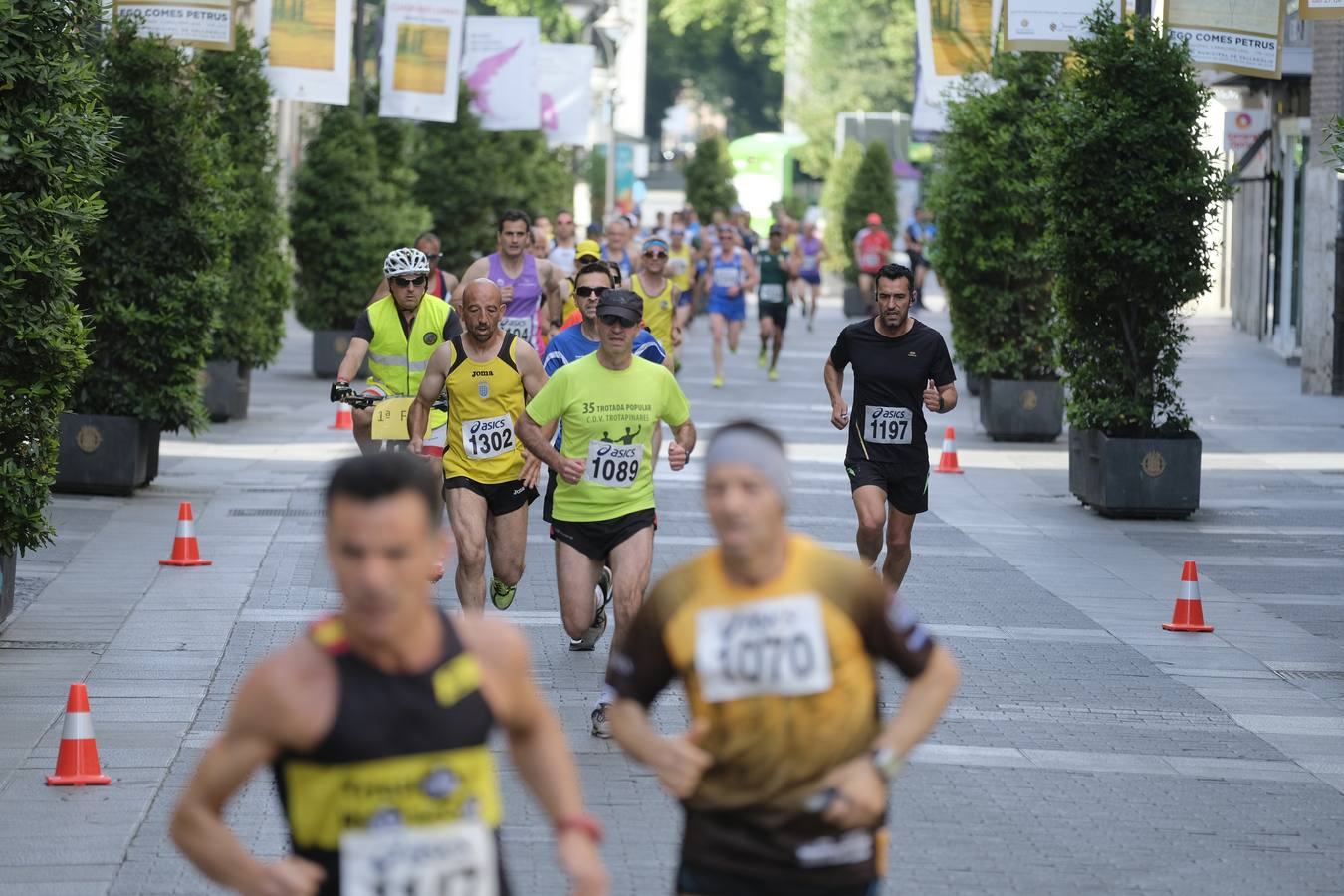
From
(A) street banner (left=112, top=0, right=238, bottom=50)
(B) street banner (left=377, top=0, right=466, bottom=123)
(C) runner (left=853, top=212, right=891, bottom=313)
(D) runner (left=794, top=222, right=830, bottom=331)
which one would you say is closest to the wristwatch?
(A) street banner (left=112, top=0, right=238, bottom=50)

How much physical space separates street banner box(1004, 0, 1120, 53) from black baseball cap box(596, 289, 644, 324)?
391 inches

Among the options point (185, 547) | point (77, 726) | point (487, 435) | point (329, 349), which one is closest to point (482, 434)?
point (487, 435)

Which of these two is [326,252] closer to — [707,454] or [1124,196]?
[1124,196]

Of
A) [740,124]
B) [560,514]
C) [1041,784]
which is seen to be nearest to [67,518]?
[560,514]

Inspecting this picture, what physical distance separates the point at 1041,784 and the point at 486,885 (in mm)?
4812

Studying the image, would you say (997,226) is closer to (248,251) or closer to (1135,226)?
(1135,226)

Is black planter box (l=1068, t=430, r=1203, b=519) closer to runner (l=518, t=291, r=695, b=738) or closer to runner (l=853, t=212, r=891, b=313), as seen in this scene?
runner (l=518, t=291, r=695, b=738)

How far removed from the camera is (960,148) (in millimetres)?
23109

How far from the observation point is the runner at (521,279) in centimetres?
1664

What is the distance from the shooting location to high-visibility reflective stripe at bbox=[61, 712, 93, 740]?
790 cm

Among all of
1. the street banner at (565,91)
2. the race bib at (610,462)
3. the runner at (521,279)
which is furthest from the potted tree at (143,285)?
the street banner at (565,91)

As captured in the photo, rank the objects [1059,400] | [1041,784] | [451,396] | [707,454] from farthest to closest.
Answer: [1059,400], [451,396], [1041,784], [707,454]

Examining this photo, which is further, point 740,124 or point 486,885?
point 740,124

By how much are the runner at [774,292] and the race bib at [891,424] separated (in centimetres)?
1811
